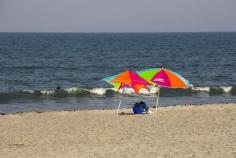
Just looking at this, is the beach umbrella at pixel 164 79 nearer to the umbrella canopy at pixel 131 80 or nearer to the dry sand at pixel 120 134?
the umbrella canopy at pixel 131 80

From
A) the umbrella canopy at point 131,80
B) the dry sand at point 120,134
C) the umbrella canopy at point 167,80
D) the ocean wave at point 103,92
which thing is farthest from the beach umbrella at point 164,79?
the ocean wave at point 103,92

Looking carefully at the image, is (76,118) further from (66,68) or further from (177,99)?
(66,68)

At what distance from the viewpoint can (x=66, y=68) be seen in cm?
5150

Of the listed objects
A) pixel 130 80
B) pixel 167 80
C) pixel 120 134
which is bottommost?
pixel 120 134

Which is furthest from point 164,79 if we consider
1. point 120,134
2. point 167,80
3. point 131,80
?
point 120,134

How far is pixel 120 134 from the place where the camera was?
14.9 m

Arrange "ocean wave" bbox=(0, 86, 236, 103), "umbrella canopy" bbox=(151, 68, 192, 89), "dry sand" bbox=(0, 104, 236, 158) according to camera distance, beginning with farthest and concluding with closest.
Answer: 1. "ocean wave" bbox=(0, 86, 236, 103)
2. "umbrella canopy" bbox=(151, 68, 192, 89)
3. "dry sand" bbox=(0, 104, 236, 158)

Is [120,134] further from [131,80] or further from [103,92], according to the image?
[103,92]

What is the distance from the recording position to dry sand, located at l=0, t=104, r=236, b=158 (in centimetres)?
1241

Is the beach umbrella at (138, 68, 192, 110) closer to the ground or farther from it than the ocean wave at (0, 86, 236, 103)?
farther from it

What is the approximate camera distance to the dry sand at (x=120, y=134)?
1241 cm

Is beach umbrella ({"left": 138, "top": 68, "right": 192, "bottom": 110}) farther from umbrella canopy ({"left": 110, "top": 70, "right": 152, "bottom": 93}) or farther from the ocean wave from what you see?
the ocean wave

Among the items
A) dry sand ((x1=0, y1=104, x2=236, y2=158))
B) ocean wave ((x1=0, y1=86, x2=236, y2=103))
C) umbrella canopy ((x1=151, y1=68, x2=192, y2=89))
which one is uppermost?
umbrella canopy ((x1=151, y1=68, x2=192, y2=89))

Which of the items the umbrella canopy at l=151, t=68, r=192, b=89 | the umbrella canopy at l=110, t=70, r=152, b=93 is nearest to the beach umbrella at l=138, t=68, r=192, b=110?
the umbrella canopy at l=151, t=68, r=192, b=89
